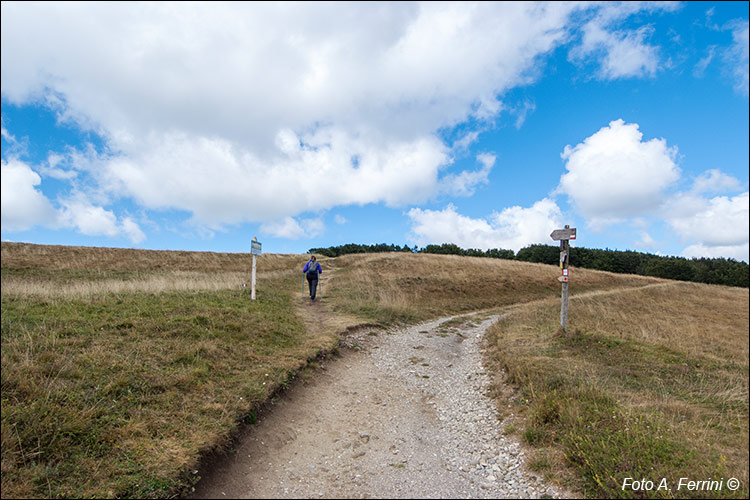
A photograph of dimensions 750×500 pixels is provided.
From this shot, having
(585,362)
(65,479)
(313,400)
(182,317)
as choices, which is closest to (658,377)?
(585,362)

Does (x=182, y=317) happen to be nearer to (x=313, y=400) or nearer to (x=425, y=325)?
(x=313, y=400)

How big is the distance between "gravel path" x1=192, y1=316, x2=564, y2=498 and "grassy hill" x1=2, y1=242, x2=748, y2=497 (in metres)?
0.43

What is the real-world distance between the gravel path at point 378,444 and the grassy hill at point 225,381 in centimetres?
43

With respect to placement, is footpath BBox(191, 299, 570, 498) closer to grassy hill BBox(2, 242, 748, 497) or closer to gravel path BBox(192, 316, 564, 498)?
gravel path BBox(192, 316, 564, 498)

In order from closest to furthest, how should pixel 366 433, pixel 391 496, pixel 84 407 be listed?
pixel 391 496, pixel 84 407, pixel 366 433

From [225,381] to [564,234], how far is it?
12.4 m

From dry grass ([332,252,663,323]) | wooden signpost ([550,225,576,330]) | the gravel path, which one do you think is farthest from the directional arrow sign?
dry grass ([332,252,663,323])

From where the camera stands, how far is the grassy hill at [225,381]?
402 cm

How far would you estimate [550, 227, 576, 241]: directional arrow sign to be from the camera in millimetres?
12617

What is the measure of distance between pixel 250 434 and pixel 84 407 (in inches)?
97.3

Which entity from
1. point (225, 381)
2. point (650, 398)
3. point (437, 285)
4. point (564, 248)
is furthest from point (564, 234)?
point (437, 285)

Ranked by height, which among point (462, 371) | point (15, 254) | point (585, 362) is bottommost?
point (462, 371)

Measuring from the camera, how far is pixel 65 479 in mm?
3910

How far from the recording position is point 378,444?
5660 millimetres
